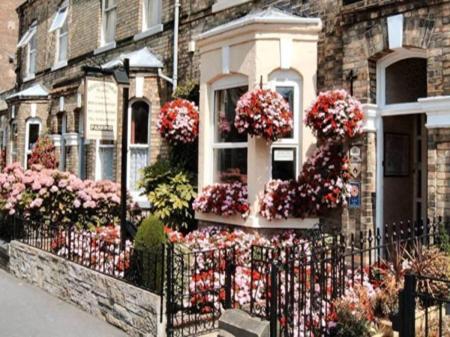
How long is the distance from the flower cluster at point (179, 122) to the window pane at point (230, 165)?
827 mm

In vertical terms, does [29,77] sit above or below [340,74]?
above

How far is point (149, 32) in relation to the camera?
485 inches

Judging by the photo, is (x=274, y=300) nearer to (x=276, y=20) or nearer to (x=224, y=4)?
(x=276, y=20)

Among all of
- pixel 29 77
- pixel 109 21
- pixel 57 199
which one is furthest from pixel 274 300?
pixel 29 77

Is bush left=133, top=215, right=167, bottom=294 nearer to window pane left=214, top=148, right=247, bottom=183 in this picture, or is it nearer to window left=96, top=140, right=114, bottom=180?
window pane left=214, top=148, right=247, bottom=183

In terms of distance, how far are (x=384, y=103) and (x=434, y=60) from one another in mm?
1012

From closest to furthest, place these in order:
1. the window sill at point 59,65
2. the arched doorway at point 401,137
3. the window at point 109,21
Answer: the arched doorway at point 401,137 < the window at point 109,21 < the window sill at point 59,65

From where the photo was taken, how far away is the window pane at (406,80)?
739 cm

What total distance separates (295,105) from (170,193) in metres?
3.07

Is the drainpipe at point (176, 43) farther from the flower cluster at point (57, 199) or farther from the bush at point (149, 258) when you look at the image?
the bush at point (149, 258)

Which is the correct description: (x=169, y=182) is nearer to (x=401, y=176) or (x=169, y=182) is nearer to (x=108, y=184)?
(x=108, y=184)

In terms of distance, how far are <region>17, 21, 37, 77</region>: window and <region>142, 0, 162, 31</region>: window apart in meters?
8.45

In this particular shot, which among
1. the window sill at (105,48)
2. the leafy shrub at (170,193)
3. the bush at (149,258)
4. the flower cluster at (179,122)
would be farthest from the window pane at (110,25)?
the bush at (149,258)

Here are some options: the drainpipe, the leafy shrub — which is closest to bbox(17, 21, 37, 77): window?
the drainpipe
